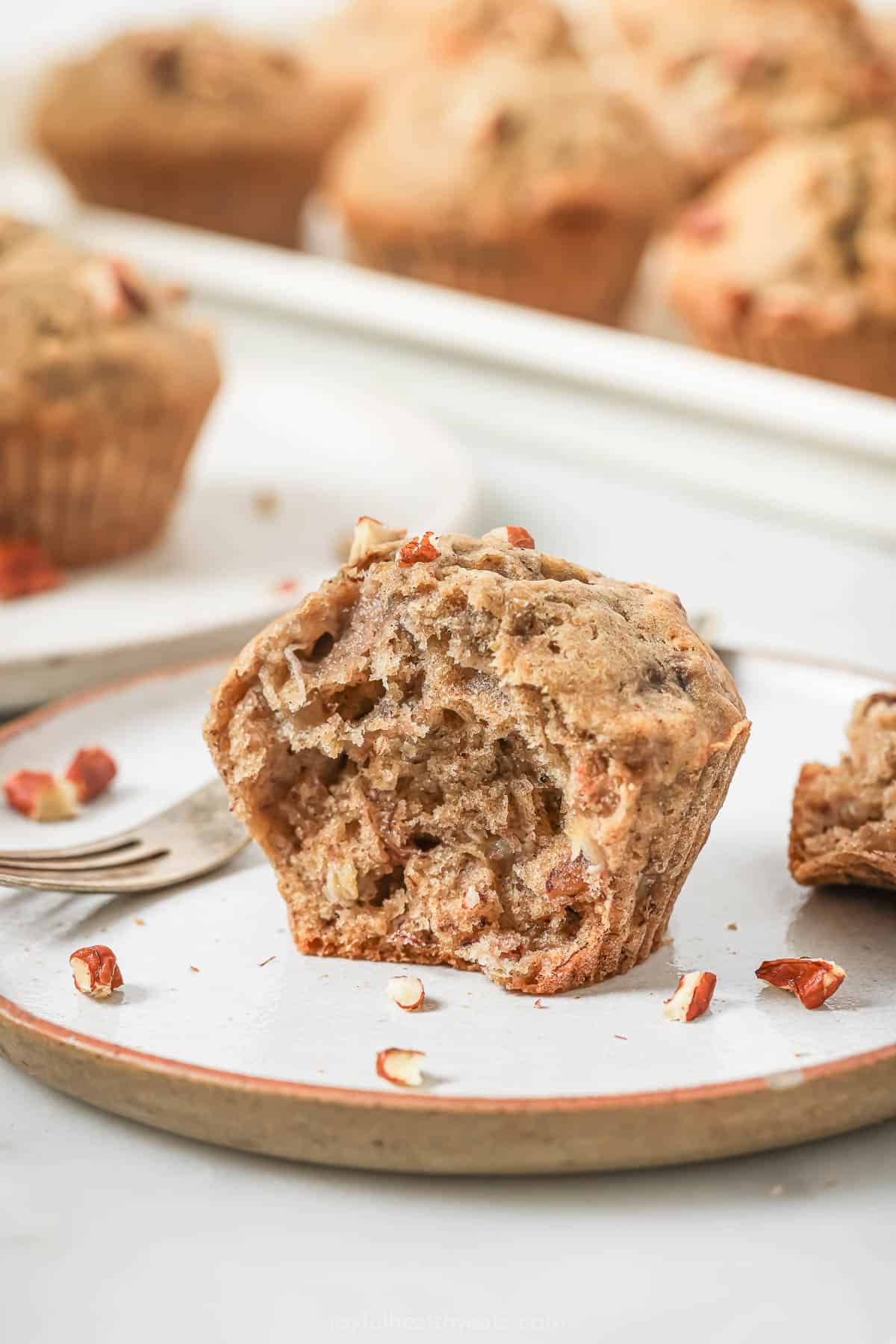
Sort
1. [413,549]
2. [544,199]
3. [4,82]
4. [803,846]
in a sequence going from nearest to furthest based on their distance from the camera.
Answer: [413,549], [803,846], [544,199], [4,82]

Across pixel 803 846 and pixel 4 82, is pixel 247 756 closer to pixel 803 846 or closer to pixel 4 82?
pixel 803 846

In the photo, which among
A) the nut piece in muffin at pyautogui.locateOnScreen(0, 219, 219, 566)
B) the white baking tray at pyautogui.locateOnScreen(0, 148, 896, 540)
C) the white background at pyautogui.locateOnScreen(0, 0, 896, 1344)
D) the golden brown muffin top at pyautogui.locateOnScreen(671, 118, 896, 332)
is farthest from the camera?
the golden brown muffin top at pyautogui.locateOnScreen(671, 118, 896, 332)

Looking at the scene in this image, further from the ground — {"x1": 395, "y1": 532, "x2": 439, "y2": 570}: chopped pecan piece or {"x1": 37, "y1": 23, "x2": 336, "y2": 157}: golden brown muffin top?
{"x1": 395, "y1": 532, "x2": 439, "y2": 570}: chopped pecan piece

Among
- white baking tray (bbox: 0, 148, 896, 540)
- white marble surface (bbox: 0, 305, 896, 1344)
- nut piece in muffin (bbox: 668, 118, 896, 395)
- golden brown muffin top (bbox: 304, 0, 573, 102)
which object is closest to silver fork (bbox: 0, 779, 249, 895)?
white marble surface (bbox: 0, 305, 896, 1344)

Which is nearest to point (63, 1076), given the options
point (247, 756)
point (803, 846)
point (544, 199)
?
point (247, 756)

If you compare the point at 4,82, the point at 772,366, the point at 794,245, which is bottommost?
the point at 4,82

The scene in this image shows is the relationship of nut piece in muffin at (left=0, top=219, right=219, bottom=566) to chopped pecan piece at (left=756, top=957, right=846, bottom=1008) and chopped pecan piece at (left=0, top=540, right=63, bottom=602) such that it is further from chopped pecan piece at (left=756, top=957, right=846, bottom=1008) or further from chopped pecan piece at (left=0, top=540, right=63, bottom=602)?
chopped pecan piece at (left=756, top=957, right=846, bottom=1008)
